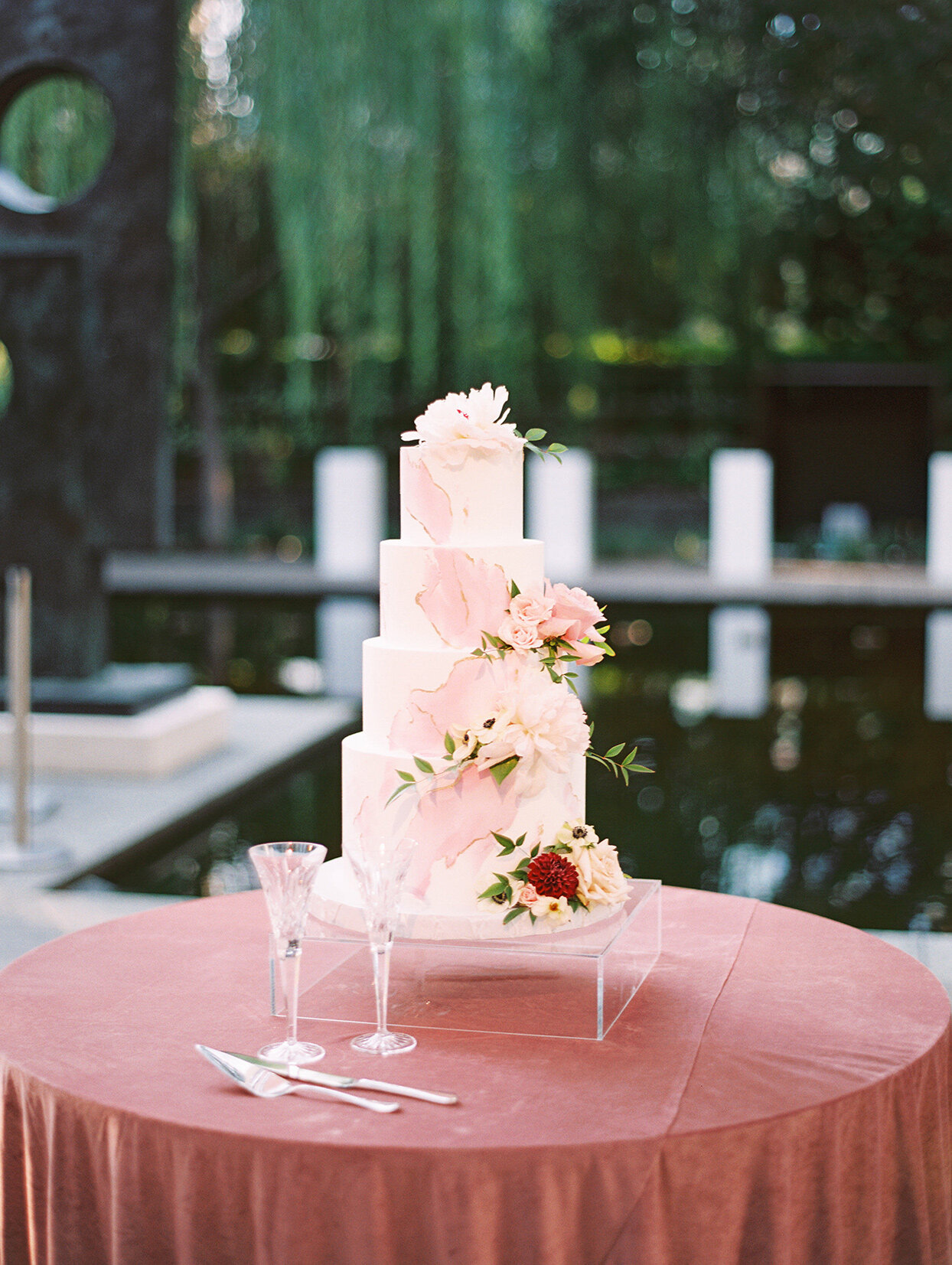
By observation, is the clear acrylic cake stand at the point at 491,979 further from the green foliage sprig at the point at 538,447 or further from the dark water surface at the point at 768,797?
the dark water surface at the point at 768,797

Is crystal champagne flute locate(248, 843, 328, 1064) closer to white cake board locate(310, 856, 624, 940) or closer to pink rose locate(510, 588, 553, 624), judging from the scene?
white cake board locate(310, 856, 624, 940)

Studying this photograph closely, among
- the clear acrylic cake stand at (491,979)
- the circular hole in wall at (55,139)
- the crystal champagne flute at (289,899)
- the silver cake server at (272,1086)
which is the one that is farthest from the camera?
the circular hole in wall at (55,139)

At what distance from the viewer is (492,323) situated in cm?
1267

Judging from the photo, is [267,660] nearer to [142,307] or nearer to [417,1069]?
[142,307]

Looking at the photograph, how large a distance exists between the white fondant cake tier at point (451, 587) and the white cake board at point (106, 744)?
14.0 feet

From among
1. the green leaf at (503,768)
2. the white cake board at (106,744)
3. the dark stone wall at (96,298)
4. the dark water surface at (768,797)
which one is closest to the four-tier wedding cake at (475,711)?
the green leaf at (503,768)

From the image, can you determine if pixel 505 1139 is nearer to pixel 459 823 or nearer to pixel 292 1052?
pixel 292 1052

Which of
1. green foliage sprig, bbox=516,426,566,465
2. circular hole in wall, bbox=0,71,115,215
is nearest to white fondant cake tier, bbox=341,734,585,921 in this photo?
green foliage sprig, bbox=516,426,566,465

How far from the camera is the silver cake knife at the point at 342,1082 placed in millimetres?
1886

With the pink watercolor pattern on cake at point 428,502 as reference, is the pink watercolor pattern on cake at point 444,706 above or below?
below

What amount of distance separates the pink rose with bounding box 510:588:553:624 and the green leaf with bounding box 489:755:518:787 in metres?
0.20

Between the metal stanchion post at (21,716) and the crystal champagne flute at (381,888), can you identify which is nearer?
the crystal champagne flute at (381,888)

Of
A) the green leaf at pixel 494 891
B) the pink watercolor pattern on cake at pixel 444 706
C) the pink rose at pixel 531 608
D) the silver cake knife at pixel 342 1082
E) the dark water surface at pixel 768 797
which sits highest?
the pink rose at pixel 531 608

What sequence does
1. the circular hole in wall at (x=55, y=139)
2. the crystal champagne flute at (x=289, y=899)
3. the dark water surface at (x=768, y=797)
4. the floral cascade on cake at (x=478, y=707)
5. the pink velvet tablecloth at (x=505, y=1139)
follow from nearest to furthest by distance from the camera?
1. the pink velvet tablecloth at (x=505, y=1139)
2. the crystal champagne flute at (x=289, y=899)
3. the floral cascade on cake at (x=478, y=707)
4. the dark water surface at (x=768, y=797)
5. the circular hole in wall at (x=55, y=139)
